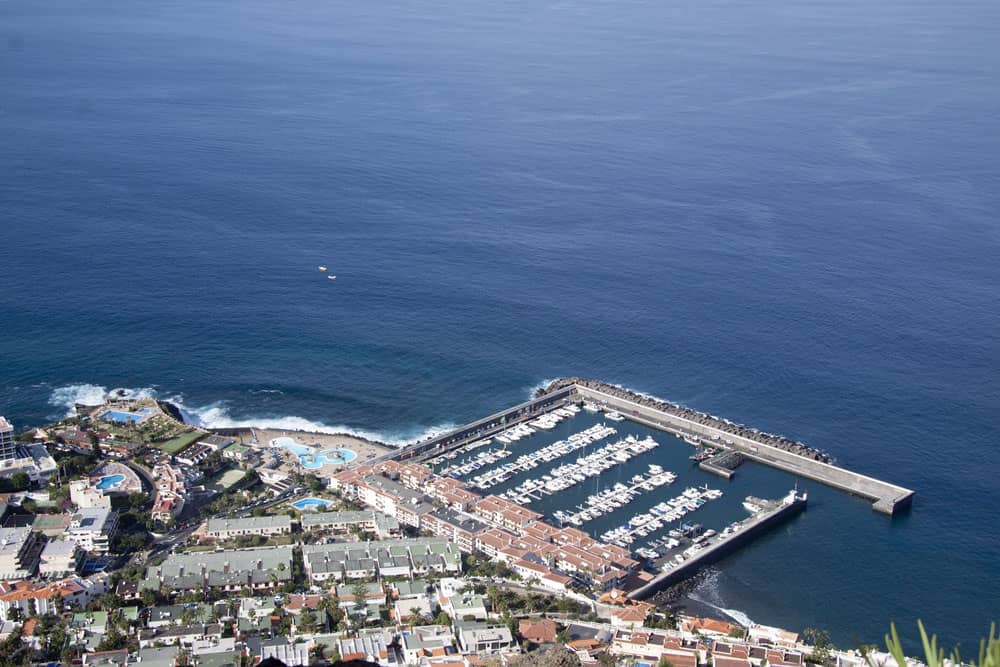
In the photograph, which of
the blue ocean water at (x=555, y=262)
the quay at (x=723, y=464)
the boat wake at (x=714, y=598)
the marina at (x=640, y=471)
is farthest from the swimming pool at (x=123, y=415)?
the boat wake at (x=714, y=598)

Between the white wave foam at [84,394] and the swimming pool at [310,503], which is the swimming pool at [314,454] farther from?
the white wave foam at [84,394]

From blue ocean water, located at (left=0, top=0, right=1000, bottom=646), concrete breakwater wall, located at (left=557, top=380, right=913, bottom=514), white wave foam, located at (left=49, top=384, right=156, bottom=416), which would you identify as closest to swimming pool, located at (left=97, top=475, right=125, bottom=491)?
blue ocean water, located at (left=0, top=0, right=1000, bottom=646)

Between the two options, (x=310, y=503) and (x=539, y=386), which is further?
(x=539, y=386)

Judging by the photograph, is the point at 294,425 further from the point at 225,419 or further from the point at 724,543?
the point at 724,543

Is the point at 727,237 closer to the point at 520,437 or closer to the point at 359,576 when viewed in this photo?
the point at 520,437

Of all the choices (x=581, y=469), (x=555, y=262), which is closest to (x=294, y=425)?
(x=581, y=469)

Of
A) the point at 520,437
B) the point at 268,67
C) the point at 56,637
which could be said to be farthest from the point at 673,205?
the point at 268,67

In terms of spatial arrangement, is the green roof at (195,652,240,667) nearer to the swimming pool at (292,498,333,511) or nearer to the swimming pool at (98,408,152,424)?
the swimming pool at (292,498,333,511)
